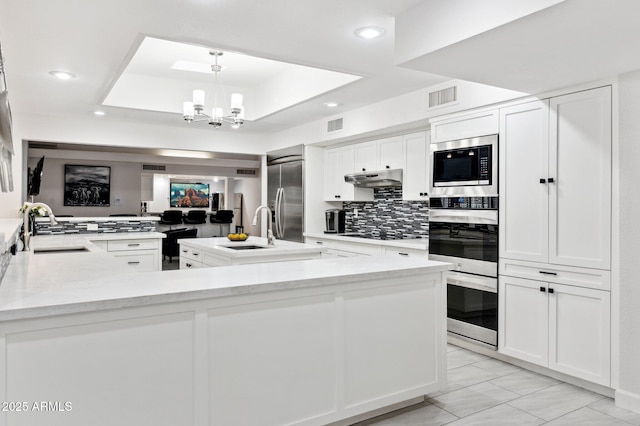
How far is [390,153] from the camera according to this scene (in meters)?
5.21

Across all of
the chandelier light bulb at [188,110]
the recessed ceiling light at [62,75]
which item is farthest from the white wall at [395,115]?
the recessed ceiling light at [62,75]

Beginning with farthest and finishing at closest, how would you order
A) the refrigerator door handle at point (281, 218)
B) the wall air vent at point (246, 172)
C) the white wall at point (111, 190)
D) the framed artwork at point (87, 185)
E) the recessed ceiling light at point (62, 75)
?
the wall air vent at point (246, 172), the framed artwork at point (87, 185), the white wall at point (111, 190), the refrigerator door handle at point (281, 218), the recessed ceiling light at point (62, 75)

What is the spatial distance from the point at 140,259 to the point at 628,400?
16.8 feet

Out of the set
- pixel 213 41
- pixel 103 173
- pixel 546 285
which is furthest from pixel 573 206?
pixel 103 173

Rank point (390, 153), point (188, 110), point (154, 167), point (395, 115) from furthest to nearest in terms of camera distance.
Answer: point (154, 167) < point (390, 153) < point (395, 115) < point (188, 110)

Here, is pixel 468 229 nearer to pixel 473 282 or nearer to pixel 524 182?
pixel 473 282

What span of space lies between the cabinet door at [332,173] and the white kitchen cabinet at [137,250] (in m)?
2.41

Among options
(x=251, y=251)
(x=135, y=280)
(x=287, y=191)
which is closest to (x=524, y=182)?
(x=251, y=251)

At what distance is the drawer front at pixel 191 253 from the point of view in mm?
4688

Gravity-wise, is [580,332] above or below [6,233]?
below

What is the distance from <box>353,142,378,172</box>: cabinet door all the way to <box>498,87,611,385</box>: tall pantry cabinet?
2.02 meters

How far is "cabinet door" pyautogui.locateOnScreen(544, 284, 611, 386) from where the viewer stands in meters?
2.97

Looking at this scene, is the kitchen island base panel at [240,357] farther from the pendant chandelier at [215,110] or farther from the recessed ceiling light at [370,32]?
the pendant chandelier at [215,110]

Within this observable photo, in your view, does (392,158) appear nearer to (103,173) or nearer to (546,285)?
(546,285)
